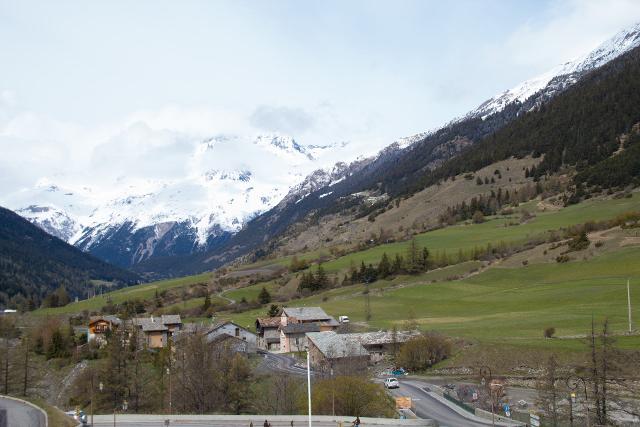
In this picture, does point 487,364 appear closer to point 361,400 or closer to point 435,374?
point 435,374

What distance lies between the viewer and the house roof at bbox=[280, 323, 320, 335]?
11544cm

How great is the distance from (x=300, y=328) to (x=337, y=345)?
2518cm

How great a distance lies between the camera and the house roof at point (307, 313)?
4729 inches

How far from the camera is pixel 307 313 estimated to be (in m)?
122

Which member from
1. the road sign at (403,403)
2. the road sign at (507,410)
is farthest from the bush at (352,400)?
the road sign at (507,410)

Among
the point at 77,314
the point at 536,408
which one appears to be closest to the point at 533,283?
the point at 536,408

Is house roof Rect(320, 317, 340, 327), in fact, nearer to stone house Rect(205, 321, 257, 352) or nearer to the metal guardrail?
stone house Rect(205, 321, 257, 352)

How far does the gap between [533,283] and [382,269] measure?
41.6 meters

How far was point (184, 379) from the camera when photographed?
70438 millimetres

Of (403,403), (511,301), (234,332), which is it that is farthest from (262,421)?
(511,301)

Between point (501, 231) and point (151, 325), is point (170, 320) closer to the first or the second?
point (151, 325)

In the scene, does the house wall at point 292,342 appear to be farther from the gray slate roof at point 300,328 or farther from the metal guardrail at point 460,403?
the metal guardrail at point 460,403

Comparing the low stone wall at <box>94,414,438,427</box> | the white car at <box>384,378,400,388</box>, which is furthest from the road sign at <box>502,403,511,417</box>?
the white car at <box>384,378,400,388</box>

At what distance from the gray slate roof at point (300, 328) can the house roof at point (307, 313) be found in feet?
6.40
